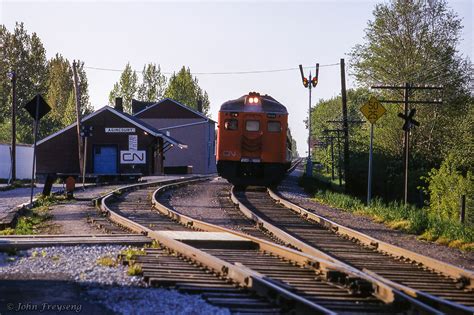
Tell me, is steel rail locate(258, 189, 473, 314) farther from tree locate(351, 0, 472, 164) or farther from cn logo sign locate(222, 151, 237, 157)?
tree locate(351, 0, 472, 164)

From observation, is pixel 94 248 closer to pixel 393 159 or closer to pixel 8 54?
pixel 393 159

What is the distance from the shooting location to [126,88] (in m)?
112

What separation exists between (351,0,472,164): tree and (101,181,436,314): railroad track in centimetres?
3648

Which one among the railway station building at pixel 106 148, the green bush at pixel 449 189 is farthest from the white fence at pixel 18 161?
the green bush at pixel 449 189

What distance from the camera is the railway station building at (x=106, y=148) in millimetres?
Result: 55312

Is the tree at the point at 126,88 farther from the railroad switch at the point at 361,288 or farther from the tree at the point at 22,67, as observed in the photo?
the railroad switch at the point at 361,288

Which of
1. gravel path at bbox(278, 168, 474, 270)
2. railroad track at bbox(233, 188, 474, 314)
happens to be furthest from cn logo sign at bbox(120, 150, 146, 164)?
railroad track at bbox(233, 188, 474, 314)

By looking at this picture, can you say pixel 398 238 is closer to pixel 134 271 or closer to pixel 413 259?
pixel 413 259

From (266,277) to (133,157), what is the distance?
48176 millimetres

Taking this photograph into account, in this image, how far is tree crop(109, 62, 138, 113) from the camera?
111438 mm

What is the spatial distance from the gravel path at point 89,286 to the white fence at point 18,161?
39.0m

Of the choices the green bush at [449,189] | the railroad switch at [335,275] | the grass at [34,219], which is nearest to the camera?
the railroad switch at [335,275]

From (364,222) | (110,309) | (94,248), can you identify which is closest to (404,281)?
(110,309)

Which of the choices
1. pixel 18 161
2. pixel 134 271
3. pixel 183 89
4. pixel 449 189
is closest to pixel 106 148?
pixel 18 161
